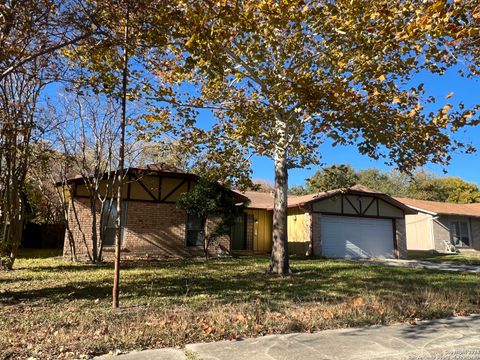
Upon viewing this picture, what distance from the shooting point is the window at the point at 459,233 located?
28734 millimetres

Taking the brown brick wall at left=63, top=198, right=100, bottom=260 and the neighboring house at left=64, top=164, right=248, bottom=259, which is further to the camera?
the neighboring house at left=64, top=164, right=248, bottom=259

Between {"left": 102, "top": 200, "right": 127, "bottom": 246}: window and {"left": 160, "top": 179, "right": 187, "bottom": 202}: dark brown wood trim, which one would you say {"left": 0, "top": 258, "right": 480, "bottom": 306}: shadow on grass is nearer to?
{"left": 102, "top": 200, "right": 127, "bottom": 246}: window

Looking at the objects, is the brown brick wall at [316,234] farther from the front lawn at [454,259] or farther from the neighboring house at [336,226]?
the front lawn at [454,259]

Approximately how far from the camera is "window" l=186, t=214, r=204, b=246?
18.5 metres

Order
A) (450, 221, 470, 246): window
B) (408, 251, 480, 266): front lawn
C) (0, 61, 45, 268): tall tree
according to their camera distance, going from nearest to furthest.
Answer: (0, 61, 45, 268): tall tree, (408, 251, 480, 266): front lawn, (450, 221, 470, 246): window

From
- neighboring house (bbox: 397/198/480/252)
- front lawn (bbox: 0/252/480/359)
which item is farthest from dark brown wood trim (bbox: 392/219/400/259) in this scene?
front lawn (bbox: 0/252/480/359)

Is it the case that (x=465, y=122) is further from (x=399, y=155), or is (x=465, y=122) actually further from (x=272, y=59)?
(x=272, y=59)

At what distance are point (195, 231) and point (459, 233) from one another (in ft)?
67.1

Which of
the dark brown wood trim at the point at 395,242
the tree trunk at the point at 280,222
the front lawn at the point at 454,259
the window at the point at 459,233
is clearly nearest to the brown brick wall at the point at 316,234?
the dark brown wood trim at the point at 395,242

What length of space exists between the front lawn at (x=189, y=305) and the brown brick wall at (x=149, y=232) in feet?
13.6

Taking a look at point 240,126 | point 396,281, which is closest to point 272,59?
point 240,126

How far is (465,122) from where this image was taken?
898 centimetres

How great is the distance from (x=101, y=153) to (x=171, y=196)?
3999mm

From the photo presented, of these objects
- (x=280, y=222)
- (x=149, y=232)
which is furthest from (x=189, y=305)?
(x=149, y=232)
